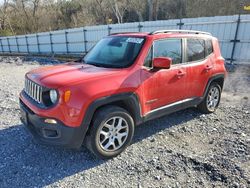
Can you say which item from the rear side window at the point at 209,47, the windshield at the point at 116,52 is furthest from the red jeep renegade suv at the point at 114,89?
the rear side window at the point at 209,47

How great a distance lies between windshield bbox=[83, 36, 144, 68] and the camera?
146 inches

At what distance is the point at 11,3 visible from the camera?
3638cm

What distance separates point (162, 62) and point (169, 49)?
658 millimetres

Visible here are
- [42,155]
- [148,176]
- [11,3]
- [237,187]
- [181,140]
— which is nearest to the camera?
[237,187]

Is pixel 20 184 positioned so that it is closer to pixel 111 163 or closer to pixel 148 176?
pixel 111 163

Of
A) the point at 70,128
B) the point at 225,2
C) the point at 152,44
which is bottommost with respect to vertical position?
the point at 70,128

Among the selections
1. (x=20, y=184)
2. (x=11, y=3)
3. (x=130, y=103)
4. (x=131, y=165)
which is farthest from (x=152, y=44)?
(x=11, y=3)

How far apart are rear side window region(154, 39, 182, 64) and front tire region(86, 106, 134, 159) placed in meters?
1.21

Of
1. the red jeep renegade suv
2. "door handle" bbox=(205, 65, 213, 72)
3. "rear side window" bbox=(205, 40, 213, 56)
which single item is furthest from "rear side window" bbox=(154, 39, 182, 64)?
"rear side window" bbox=(205, 40, 213, 56)

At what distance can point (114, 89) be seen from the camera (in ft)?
10.7

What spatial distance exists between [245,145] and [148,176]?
182 cm

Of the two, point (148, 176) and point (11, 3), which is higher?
point (11, 3)

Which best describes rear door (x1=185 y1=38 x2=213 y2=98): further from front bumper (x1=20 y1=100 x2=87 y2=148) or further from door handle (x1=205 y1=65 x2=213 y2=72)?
front bumper (x1=20 y1=100 x2=87 y2=148)

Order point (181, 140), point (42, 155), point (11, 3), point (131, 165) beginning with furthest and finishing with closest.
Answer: point (11, 3) < point (181, 140) < point (42, 155) < point (131, 165)
